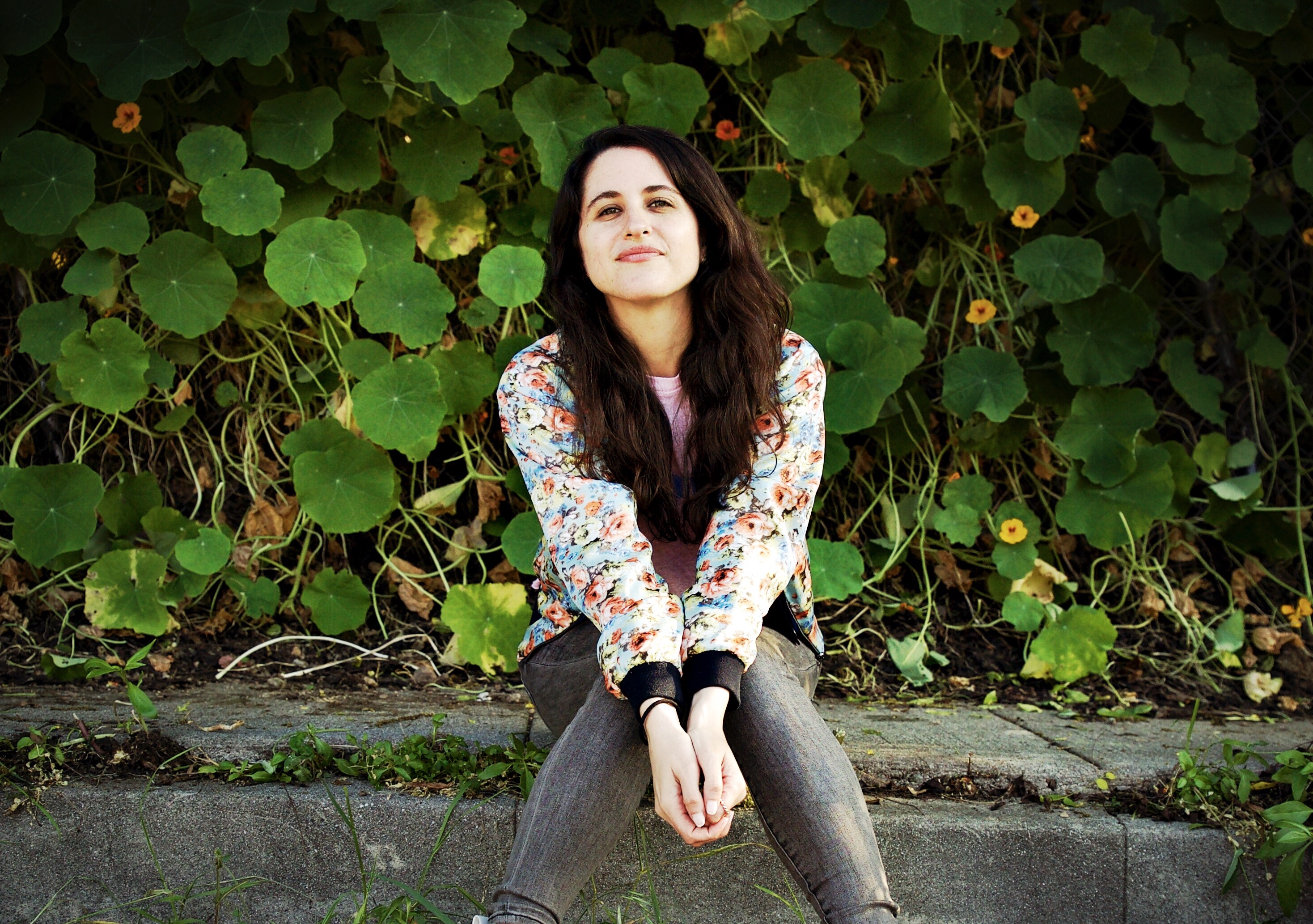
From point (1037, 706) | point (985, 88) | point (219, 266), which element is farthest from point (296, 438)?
point (985, 88)

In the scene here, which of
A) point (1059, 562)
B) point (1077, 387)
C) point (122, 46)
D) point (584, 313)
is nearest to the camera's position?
point (584, 313)

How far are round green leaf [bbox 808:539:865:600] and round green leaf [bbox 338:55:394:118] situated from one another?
44.8 inches

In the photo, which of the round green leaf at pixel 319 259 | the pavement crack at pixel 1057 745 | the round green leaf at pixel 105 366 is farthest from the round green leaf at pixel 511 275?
the pavement crack at pixel 1057 745

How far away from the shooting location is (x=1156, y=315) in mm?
2361

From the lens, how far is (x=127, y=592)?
6.49ft

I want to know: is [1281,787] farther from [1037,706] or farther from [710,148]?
[710,148]

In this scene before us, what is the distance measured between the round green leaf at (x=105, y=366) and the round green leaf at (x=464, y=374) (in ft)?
1.79

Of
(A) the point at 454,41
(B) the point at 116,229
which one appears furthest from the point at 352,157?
(B) the point at 116,229

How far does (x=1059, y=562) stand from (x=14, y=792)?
1926 mm

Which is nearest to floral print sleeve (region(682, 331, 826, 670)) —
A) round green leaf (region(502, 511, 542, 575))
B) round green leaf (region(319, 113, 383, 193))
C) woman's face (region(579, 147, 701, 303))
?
woman's face (region(579, 147, 701, 303))

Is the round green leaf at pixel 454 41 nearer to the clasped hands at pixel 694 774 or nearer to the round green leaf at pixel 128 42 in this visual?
the round green leaf at pixel 128 42

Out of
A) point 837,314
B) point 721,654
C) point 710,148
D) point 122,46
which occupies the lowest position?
point 721,654

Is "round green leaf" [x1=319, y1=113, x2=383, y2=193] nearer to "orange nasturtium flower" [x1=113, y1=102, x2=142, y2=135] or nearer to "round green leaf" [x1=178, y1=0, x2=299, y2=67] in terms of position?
"round green leaf" [x1=178, y1=0, x2=299, y2=67]

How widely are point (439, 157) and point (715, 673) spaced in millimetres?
1234
